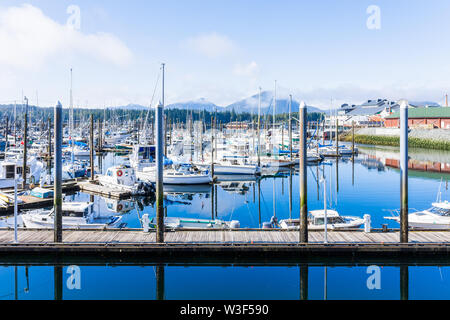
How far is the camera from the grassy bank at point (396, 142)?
87.2 metres

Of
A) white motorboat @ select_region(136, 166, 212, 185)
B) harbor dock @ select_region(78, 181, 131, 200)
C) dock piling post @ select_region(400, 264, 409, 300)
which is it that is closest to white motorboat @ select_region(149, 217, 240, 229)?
dock piling post @ select_region(400, 264, 409, 300)

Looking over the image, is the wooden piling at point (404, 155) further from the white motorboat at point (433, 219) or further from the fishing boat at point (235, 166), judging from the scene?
the fishing boat at point (235, 166)

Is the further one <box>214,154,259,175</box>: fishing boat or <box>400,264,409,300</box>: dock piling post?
<box>214,154,259,175</box>: fishing boat

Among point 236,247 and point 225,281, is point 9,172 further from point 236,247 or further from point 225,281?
point 225,281

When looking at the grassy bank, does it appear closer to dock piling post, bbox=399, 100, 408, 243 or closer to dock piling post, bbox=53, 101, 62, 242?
dock piling post, bbox=399, 100, 408, 243

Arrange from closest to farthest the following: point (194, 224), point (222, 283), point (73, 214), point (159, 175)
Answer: point (222, 283), point (159, 175), point (194, 224), point (73, 214)

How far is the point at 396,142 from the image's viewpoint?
10025 centimetres

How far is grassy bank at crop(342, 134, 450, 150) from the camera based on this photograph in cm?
8719

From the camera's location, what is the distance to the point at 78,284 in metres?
16.7

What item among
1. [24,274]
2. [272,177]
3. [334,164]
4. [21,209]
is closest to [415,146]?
[334,164]

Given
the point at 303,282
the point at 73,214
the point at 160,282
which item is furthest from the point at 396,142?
the point at 160,282

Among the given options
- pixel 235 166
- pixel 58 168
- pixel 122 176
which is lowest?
pixel 122 176

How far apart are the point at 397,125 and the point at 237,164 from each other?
247 ft

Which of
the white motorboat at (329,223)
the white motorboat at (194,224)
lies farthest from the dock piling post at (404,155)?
the white motorboat at (194,224)
